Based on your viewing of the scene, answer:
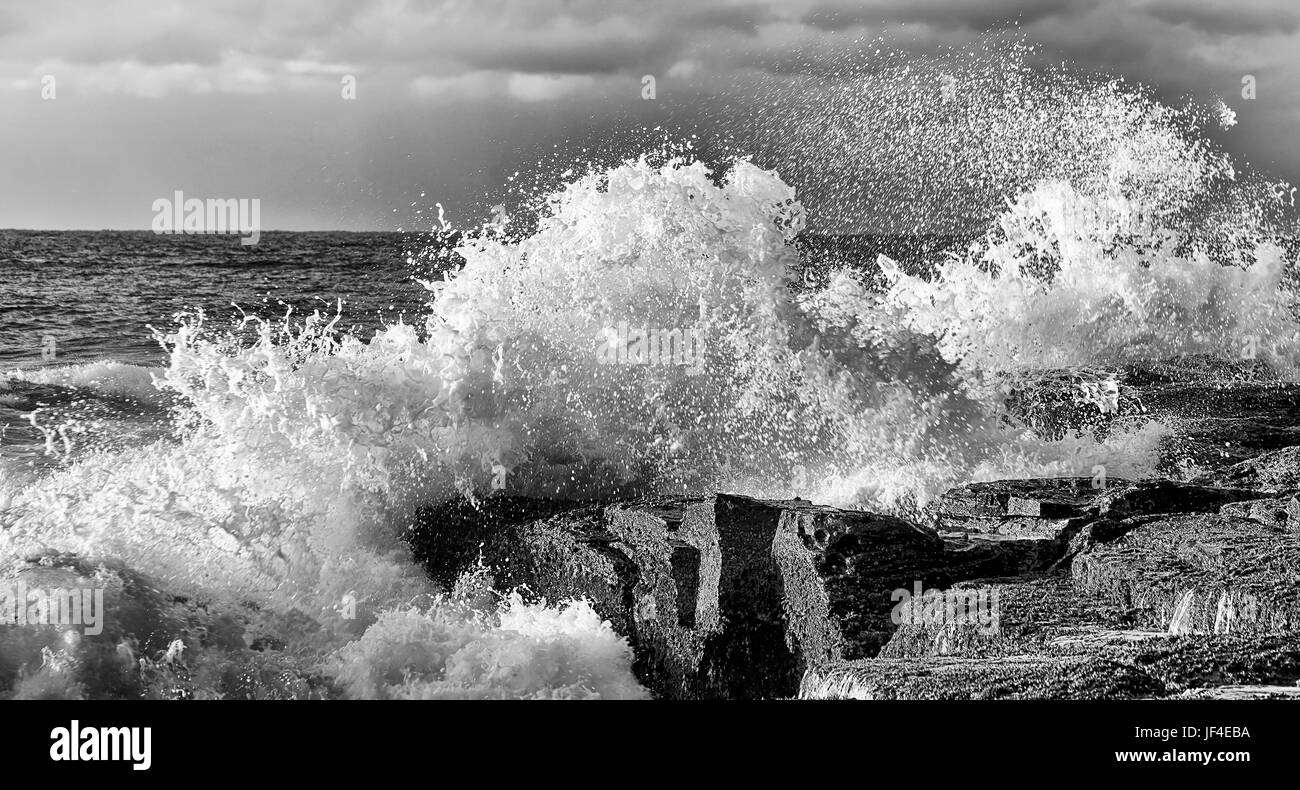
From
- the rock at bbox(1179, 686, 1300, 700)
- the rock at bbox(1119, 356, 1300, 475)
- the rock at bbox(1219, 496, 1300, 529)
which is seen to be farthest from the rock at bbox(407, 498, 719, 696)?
the rock at bbox(1119, 356, 1300, 475)

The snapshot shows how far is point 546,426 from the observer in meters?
8.23

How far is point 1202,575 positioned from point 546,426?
4.57m

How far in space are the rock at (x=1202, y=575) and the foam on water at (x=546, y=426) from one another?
2230 mm

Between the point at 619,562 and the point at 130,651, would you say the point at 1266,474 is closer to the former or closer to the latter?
the point at 619,562

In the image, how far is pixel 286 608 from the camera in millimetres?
6234

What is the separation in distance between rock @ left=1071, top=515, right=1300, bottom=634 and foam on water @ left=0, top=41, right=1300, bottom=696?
223cm

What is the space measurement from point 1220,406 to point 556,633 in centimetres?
789

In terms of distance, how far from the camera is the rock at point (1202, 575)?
4.56 metres

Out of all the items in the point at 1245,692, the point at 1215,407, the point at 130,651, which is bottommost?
the point at 130,651

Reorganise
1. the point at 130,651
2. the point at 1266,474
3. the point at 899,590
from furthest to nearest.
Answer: the point at 1266,474, the point at 130,651, the point at 899,590

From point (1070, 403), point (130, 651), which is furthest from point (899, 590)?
point (1070, 403)

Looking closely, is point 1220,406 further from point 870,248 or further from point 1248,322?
point 870,248

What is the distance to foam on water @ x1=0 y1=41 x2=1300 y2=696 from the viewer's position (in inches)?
248

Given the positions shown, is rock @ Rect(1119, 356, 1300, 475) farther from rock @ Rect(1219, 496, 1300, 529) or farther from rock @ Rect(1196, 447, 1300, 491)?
rock @ Rect(1219, 496, 1300, 529)
